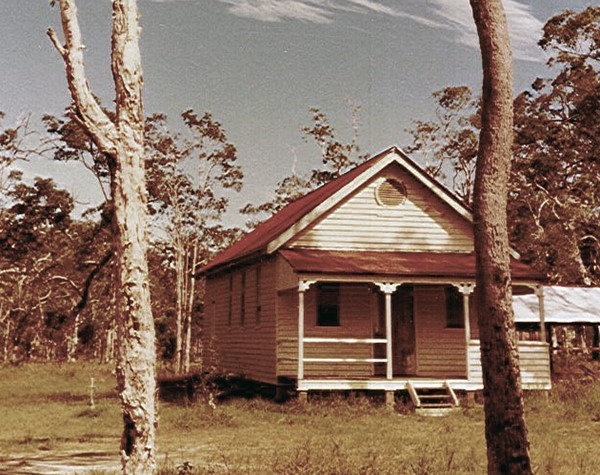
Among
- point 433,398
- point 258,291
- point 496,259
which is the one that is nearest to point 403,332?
point 433,398

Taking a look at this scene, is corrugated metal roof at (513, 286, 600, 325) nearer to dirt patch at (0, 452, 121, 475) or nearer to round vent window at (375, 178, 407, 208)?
round vent window at (375, 178, 407, 208)

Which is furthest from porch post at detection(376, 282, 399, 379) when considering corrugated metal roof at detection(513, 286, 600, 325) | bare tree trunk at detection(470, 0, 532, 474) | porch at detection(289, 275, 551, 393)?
bare tree trunk at detection(470, 0, 532, 474)

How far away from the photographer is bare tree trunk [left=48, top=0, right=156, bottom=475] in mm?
7523

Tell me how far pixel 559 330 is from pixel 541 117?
21452 millimetres

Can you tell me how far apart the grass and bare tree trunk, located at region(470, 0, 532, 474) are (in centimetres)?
213

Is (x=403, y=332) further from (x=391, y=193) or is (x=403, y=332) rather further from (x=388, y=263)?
(x=391, y=193)

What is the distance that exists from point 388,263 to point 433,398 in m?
3.96

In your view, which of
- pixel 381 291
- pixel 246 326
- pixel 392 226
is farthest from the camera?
pixel 246 326

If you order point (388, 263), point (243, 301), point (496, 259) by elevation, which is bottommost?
point (496, 259)

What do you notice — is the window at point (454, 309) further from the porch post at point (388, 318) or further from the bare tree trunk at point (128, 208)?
the bare tree trunk at point (128, 208)

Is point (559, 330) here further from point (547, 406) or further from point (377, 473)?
point (377, 473)

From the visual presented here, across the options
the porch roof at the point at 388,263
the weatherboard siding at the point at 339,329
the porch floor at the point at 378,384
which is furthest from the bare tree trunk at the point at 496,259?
the weatherboard siding at the point at 339,329

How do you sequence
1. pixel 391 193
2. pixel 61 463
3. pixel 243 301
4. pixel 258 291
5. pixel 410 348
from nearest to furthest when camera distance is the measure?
pixel 61 463 < pixel 410 348 < pixel 391 193 < pixel 258 291 < pixel 243 301

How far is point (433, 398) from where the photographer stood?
21.0m
